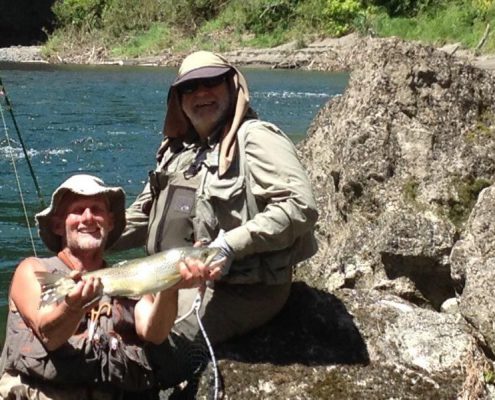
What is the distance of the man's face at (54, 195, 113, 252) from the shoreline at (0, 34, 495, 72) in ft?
101

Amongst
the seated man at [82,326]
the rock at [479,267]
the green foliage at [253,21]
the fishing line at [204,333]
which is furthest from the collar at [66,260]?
the green foliage at [253,21]

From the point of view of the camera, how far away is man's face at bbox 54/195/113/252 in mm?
4133

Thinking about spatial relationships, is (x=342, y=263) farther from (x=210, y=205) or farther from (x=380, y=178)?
(x=210, y=205)

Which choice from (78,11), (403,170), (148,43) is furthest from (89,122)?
(78,11)

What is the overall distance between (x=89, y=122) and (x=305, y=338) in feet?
53.2

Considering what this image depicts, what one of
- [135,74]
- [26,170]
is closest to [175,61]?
[135,74]

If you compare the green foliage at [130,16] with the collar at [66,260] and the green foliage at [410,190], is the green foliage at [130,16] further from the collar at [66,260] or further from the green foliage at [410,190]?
the collar at [66,260]

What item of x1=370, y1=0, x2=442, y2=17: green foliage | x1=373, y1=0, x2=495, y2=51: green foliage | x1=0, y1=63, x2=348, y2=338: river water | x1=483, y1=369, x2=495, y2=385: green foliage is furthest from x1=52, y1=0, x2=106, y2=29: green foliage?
x1=483, y1=369, x2=495, y2=385: green foliage

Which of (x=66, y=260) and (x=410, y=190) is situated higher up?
(x=66, y=260)

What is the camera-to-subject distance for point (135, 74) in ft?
115

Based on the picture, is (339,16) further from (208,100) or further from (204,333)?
(204,333)

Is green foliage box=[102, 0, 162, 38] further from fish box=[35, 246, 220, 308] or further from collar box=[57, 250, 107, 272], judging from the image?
fish box=[35, 246, 220, 308]

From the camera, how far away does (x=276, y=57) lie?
40406mm

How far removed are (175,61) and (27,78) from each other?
1048 cm
